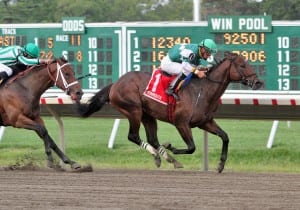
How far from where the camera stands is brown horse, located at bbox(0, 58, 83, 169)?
1212cm

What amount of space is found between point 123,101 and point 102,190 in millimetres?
3282

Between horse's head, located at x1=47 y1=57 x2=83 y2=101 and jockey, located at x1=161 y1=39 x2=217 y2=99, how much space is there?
1186 millimetres

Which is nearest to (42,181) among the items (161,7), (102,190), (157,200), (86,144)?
(102,190)

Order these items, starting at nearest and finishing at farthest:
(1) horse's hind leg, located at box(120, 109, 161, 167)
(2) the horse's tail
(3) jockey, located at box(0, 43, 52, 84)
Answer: (3) jockey, located at box(0, 43, 52, 84), (1) horse's hind leg, located at box(120, 109, 161, 167), (2) the horse's tail

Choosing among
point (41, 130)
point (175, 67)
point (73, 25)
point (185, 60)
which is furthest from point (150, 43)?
point (41, 130)

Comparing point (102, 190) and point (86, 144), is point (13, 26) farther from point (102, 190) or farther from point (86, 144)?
point (102, 190)

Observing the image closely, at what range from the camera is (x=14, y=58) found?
498 inches

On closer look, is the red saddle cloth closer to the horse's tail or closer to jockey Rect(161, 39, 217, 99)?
jockey Rect(161, 39, 217, 99)

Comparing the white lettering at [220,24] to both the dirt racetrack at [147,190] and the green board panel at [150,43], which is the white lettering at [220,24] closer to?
the green board panel at [150,43]

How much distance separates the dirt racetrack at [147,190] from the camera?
862 cm

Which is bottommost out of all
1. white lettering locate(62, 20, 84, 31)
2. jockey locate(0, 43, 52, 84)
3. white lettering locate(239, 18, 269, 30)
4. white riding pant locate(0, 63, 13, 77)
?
white riding pant locate(0, 63, 13, 77)

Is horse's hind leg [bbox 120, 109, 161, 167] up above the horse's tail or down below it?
below

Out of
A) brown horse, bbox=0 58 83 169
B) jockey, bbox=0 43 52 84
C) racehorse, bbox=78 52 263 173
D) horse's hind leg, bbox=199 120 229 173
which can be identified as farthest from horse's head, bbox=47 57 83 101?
horse's hind leg, bbox=199 120 229 173

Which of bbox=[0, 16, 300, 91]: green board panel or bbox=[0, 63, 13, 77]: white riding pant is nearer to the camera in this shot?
bbox=[0, 63, 13, 77]: white riding pant
